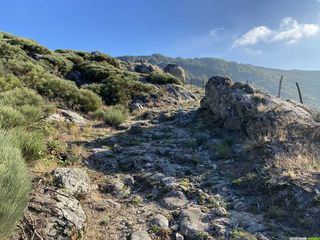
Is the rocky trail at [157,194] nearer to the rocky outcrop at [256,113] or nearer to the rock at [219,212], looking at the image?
the rock at [219,212]

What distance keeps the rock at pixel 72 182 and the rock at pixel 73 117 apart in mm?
6363

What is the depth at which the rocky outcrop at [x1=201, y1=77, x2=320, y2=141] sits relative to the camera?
36.8ft

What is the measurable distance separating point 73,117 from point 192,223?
29.2 feet

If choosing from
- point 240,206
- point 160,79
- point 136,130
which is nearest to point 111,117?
point 136,130

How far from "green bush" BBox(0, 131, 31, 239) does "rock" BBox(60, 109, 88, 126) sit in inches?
336

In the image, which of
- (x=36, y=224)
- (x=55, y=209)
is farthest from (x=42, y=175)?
(x=36, y=224)

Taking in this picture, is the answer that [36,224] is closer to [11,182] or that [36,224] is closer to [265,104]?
[11,182]

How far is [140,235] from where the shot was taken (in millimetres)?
6254

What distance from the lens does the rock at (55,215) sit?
18.2 feet

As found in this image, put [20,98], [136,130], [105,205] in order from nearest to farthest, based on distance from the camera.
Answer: [105,205] < [20,98] < [136,130]

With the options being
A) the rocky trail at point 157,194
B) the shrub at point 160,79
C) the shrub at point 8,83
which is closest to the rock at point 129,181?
Result: the rocky trail at point 157,194

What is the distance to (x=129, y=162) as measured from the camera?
10008 mm

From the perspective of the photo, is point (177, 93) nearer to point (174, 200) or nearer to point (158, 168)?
point (158, 168)

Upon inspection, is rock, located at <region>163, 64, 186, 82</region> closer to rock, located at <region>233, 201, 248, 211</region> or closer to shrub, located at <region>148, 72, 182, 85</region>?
shrub, located at <region>148, 72, 182, 85</region>
